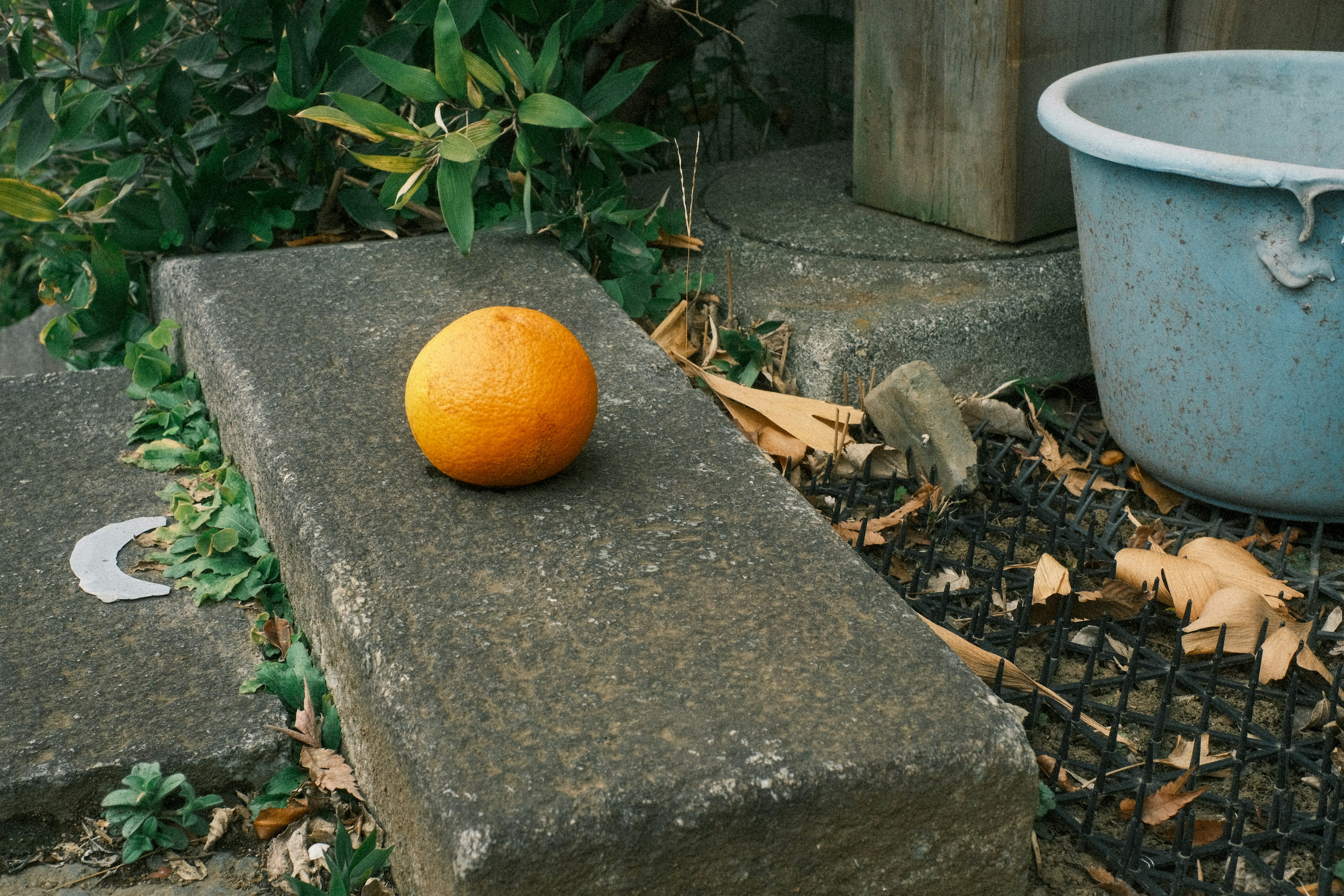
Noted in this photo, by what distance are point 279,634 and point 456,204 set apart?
30.1 inches

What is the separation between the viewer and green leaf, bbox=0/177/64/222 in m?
2.26

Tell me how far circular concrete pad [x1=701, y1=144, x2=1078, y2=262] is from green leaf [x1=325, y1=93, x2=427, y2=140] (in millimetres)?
848

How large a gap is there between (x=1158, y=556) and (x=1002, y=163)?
3.18ft

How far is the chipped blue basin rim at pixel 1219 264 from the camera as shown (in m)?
1.69

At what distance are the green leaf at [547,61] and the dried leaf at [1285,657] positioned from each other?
1444 millimetres

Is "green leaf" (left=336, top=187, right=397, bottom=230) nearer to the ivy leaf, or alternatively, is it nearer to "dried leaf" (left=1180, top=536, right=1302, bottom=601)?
the ivy leaf

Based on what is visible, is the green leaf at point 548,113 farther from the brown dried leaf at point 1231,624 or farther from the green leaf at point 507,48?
the brown dried leaf at point 1231,624

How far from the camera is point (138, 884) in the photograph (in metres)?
1.30

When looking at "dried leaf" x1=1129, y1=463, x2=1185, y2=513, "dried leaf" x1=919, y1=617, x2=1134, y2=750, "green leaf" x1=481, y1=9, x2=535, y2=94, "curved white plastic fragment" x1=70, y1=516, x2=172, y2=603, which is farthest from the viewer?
"dried leaf" x1=1129, y1=463, x2=1185, y2=513

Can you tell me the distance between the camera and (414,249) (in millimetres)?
2291

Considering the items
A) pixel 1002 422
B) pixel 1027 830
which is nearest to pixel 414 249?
pixel 1002 422

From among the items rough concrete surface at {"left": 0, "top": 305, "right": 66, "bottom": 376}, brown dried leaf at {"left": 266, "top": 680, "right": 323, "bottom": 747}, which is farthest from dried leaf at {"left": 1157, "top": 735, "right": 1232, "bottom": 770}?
rough concrete surface at {"left": 0, "top": 305, "right": 66, "bottom": 376}

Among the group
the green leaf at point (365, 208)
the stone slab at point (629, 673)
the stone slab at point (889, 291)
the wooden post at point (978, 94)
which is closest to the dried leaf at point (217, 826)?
the stone slab at point (629, 673)

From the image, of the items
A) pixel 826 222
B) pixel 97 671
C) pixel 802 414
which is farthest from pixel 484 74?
pixel 97 671
